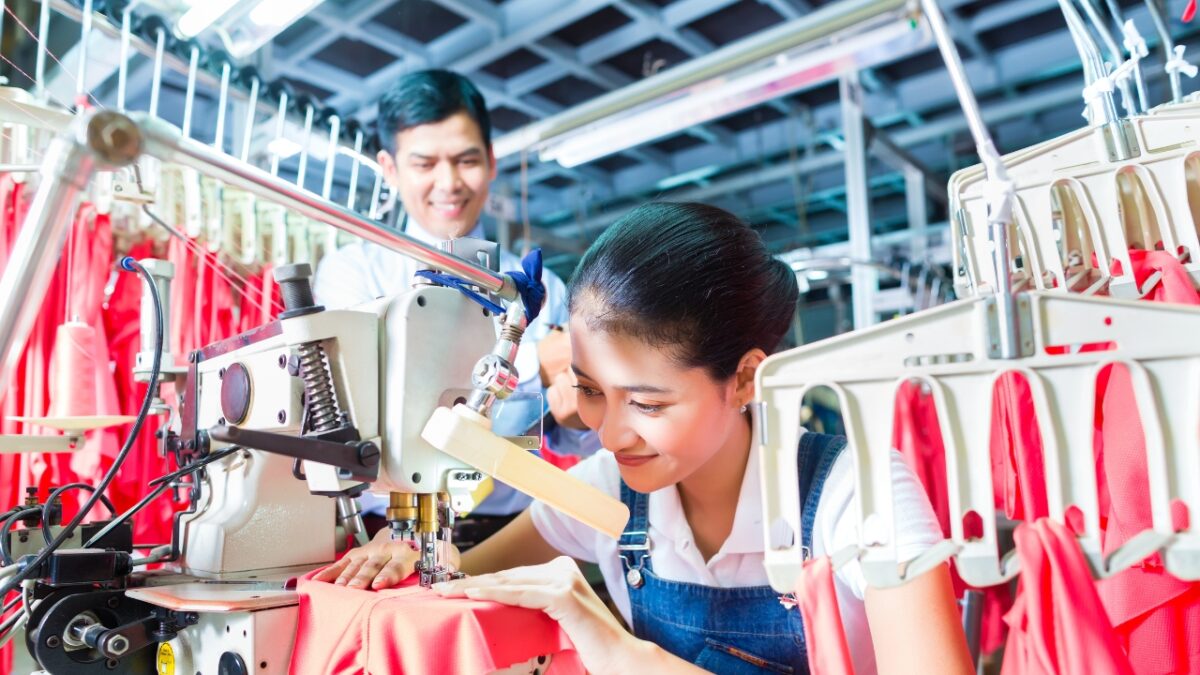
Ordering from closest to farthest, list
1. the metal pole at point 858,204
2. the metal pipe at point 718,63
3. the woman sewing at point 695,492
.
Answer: the woman sewing at point 695,492 → the metal pipe at point 718,63 → the metal pole at point 858,204

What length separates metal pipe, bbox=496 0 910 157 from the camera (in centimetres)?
180

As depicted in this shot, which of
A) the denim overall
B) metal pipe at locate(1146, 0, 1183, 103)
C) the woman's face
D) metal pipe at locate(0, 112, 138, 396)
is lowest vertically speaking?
the denim overall

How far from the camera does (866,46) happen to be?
→ 1828 mm

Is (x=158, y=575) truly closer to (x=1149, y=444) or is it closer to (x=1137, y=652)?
(x=1149, y=444)

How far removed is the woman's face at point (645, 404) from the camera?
105 centimetres

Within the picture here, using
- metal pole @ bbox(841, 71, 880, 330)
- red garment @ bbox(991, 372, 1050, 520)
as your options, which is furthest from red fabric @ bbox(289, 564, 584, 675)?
metal pole @ bbox(841, 71, 880, 330)

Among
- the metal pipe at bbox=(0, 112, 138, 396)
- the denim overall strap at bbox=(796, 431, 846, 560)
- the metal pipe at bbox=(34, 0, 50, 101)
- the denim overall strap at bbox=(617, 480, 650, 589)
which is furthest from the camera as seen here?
the metal pipe at bbox=(34, 0, 50, 101)

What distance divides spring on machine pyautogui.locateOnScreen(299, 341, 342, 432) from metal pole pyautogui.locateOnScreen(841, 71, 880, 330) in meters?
2.31

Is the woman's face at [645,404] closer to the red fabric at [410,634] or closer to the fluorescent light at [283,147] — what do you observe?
the red fabric at [410,634]

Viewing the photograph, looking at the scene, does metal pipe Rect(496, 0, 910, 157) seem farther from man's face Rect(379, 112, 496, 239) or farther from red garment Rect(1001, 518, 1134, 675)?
red garment Rect(1001, 518, 1134, 675)

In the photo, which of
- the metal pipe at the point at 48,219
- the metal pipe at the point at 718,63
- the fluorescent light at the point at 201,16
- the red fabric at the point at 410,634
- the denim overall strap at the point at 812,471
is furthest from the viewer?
the metal pipe at the point at 718,63

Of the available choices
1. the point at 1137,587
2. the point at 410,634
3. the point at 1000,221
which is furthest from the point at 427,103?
the point at 1137,587

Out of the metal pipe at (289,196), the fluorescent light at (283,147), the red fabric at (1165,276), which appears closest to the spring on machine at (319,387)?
the metal pipe at (289,196)

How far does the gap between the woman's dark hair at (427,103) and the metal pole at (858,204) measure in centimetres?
149
